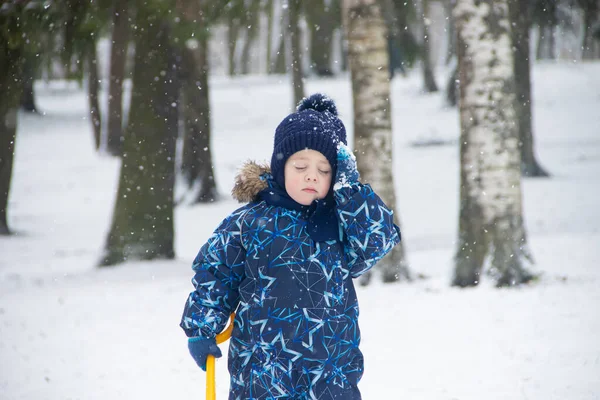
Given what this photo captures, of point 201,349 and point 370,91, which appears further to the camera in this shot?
point 370,91

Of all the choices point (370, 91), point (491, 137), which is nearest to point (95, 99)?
point (370, 91)

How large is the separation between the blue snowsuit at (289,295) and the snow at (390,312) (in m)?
0.45

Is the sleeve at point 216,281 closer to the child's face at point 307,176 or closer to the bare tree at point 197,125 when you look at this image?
the child's face at point 307,176

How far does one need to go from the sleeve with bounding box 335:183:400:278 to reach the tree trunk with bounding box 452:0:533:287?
420cm

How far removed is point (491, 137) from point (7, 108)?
7.60 metres

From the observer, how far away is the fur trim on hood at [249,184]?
2920 millimetres

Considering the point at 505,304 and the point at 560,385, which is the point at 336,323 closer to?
the point at 560,385

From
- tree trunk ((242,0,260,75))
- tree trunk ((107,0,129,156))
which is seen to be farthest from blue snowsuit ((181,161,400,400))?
tree trunk ((107,0,129,156))

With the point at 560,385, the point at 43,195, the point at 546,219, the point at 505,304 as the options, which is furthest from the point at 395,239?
the point at 43,195

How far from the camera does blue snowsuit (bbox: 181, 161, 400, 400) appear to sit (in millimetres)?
2686

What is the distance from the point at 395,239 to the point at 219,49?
60.8 metres

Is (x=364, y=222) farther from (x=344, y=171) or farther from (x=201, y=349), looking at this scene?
(x=201, y=349)

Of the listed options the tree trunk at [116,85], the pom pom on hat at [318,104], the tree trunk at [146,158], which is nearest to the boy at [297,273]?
the pom pom on hat at [318,104]

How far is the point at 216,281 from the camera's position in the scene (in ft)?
9.16
